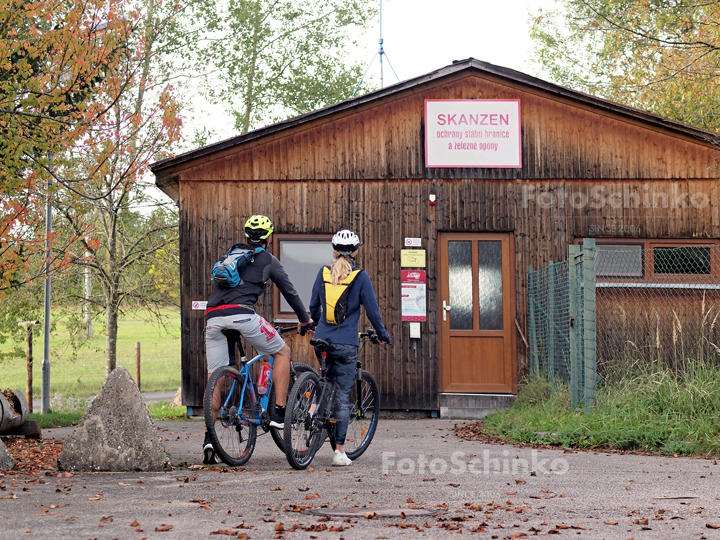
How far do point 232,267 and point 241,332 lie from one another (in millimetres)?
534

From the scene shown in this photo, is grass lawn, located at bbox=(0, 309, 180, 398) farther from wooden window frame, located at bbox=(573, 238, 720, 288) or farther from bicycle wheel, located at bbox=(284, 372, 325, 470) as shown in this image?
bicycle wheel, located at bbox=(284, 372, 325, 470)

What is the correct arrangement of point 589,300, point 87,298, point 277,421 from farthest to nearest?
point 87,298 → point 589,300 → point 277,421

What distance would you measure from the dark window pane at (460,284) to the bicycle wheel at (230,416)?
6.26m

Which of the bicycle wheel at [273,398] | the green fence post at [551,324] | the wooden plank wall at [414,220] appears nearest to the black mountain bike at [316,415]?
the bicycle wheel at [273,398]

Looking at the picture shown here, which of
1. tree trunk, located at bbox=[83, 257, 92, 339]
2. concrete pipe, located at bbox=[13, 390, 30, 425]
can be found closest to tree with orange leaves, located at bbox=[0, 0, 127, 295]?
concrete pipe, located at bbox=[13, 390, 30, 425]

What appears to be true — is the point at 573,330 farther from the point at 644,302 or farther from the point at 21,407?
the point at 21,407

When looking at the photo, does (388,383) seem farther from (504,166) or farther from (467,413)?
(504,166)

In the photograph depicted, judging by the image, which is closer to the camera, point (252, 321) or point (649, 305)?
point (252, 321)

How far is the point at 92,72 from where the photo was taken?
30.7ft

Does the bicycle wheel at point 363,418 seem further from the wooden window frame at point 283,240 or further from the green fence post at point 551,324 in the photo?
the wooden window frame at point 283,240

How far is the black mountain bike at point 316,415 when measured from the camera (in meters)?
6.81

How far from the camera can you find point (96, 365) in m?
36.1

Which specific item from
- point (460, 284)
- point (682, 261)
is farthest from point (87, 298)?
point (682, 261)

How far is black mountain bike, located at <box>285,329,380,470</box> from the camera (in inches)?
268
